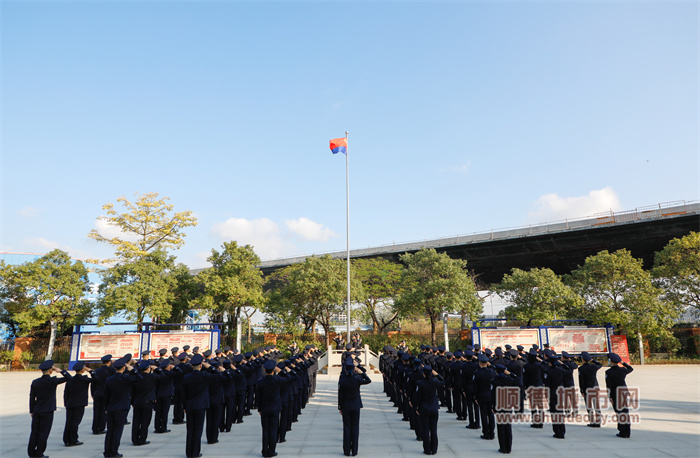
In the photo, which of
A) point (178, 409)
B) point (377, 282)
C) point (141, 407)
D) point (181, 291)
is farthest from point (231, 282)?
point (141, 407)

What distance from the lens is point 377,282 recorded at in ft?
113

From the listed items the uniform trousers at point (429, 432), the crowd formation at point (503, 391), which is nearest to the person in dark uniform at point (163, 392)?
the crowd formation at point (503, 391)

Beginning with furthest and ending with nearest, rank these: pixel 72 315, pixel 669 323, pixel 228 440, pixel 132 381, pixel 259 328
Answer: pixel 259 328 < pixel 72 315 < pixel 669 323 < pixel 228 440 < pixel 132 381

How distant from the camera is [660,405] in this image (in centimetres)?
1166

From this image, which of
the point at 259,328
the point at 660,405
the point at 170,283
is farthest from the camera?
the point at 259,328

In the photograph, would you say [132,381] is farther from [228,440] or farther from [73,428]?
[228,440]

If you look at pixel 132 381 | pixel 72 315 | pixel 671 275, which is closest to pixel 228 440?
pixel 132 381

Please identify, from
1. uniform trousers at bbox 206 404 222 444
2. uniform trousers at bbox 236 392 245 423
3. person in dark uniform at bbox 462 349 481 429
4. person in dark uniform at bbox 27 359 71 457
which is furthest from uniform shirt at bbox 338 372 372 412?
person in dark uniform at bbox 27 359 71 457

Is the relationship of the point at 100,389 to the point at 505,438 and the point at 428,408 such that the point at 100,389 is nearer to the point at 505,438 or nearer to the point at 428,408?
the point at 428,408

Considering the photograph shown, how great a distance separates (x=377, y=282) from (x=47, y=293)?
2310 centimetres

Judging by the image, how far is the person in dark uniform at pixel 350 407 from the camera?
24.1ft

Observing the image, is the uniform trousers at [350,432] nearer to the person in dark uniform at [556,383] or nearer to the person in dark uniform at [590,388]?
the person in dark uniform at [556,383]

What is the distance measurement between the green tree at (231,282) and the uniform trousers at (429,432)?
2102 centimetres

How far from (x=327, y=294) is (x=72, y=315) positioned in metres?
16.2
